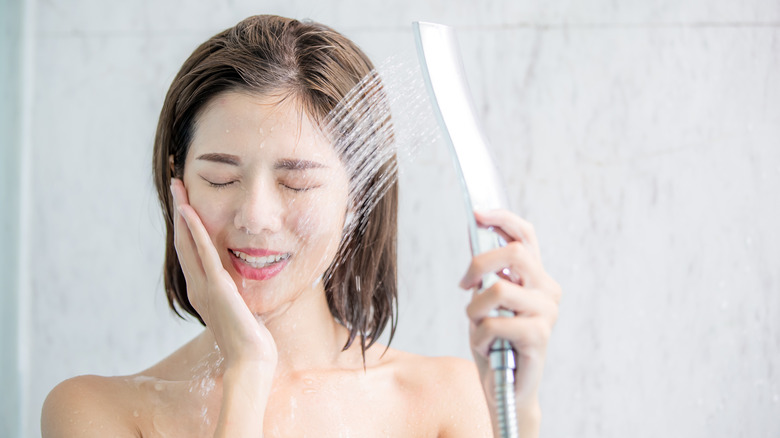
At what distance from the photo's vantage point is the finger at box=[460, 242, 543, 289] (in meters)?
0.47

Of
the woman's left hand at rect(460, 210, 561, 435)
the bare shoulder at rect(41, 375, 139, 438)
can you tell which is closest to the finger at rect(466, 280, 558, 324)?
the woman's left hand at rect(460, 210, 561, 435)

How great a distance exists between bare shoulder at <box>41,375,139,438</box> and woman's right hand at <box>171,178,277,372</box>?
15 centimetres

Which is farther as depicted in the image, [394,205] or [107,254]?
[107,254]

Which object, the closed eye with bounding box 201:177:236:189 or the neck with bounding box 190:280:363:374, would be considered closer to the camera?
the closed eye with bounding box 201:177:236:189

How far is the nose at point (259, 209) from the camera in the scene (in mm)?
626

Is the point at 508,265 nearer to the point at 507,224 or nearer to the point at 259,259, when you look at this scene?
the point at 507,224

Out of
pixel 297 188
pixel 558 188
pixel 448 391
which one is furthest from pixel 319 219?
pixel 558 188

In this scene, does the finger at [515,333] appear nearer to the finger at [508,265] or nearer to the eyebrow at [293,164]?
the finger at [508,265]

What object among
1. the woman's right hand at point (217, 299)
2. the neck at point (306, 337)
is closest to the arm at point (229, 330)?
the woman's right hand at point (217, 299)

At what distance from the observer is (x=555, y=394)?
943mm

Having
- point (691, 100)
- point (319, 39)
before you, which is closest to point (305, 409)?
point (319, 39)

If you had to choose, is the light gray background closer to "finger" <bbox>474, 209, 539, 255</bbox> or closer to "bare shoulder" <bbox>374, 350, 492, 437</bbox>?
"bare shoulder" <bbox>374, 350, 492, 437</bbox>

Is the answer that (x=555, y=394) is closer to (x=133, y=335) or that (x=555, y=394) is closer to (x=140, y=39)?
(x=133, y=335)

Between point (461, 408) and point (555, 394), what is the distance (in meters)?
0.24
